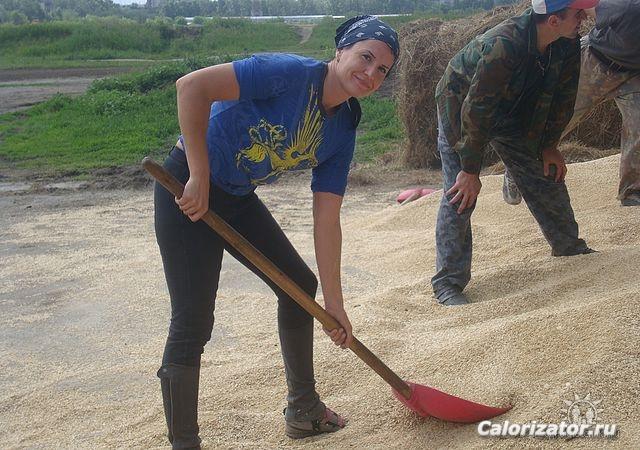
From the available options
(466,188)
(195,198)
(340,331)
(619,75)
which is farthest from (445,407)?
(619,75)

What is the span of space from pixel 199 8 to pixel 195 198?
5095cm

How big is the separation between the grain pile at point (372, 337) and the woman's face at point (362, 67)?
1.09m

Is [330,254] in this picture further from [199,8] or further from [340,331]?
[199,8]

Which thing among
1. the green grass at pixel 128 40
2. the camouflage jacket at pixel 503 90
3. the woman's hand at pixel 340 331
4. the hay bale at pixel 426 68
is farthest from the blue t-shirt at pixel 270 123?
the green grass at pixel 128 40

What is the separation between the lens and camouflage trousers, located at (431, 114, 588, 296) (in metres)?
4.12

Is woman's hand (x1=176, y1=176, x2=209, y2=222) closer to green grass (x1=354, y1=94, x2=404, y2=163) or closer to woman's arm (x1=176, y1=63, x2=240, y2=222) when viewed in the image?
woman's arm (x1=176, y1=63, x2=240, y2=222)

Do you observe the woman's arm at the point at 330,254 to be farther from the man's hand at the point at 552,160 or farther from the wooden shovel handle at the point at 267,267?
the man's hand at the point at 552,160

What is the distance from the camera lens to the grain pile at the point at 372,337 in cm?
284

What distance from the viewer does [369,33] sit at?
104 inches

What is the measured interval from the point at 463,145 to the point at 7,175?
7270 mm

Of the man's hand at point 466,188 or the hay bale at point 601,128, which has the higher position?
the man's hand at point 466,188

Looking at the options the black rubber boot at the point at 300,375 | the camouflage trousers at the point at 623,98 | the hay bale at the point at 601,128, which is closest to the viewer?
the black rubber boot at the point at 300,375

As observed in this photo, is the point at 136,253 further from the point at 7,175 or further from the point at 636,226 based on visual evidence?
the point at 7,175

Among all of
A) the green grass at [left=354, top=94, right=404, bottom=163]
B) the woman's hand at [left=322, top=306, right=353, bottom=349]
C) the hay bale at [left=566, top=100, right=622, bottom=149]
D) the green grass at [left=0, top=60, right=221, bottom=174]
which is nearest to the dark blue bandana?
the woman's hand at [left=322, top=306, right=353, bottom=349]
